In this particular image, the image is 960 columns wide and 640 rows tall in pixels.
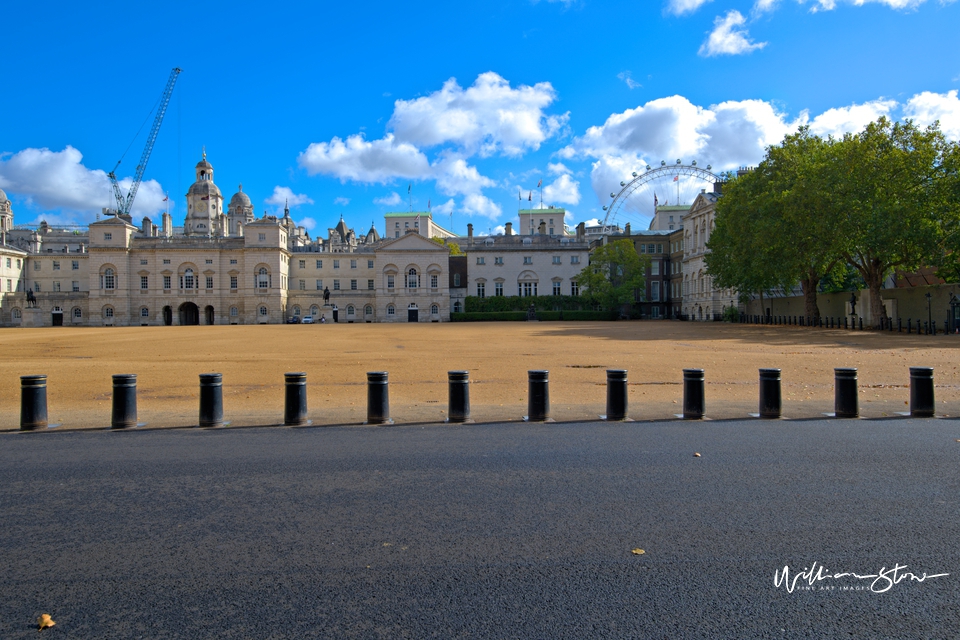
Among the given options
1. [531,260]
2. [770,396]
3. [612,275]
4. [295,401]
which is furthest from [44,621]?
[531,260]

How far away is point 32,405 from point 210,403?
2.71 meters

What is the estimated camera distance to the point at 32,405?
10180 mm

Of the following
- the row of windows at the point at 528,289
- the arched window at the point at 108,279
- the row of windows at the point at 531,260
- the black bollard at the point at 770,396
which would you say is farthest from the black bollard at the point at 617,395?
the arched window at the point at 108,279

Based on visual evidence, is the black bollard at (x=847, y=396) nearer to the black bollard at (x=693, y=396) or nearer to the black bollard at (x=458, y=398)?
the black bollard at (x=693, y=396)

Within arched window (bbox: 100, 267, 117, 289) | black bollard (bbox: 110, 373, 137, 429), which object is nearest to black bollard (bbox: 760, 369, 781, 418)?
black bollard (bbox: 110, 373, 137, 429)

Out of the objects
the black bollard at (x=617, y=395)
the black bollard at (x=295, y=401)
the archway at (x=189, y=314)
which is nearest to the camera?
the black bollard at (x=295, y=401)

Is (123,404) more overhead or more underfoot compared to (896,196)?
more underfoot

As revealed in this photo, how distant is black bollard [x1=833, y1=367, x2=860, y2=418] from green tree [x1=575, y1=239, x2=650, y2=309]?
70.6 m

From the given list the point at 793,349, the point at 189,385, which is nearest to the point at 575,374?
the point at 189,385

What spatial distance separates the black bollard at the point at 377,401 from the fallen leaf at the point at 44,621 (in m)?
6.62

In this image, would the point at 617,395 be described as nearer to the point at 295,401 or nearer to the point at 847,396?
the point at 847,396

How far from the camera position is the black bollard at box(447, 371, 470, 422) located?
10.5 meters

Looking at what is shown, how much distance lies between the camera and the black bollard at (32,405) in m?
10.1

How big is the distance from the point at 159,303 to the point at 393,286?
33356 mm
